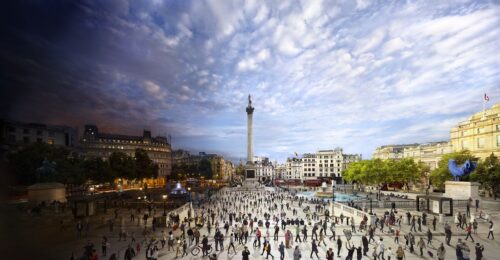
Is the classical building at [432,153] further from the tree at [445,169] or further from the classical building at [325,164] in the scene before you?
the classical building at [325,164]

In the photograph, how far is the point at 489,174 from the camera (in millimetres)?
58188

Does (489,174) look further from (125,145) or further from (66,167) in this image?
(125,145)

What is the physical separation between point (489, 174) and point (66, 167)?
3111 inches

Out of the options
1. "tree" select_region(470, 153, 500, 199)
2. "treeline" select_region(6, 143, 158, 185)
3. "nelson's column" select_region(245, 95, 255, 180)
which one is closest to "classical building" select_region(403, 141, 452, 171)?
"tree" select_region(470, 153, 500, 199)

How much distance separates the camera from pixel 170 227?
32.6 metres

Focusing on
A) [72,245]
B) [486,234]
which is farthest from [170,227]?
[486,234]

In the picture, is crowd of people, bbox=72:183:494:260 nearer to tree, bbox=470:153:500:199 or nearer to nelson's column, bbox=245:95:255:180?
tree, bbox=470:153:500:199

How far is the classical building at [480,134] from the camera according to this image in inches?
2766

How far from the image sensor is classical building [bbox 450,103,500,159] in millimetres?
70250

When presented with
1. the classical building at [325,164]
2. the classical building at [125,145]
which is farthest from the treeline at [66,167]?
the classical building at [325,164]

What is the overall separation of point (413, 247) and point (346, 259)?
7475 millimetres

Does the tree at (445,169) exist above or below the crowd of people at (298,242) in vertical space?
above

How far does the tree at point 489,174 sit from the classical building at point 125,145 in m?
112

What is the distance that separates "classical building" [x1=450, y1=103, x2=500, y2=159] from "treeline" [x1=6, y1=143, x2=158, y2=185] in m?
86.6
